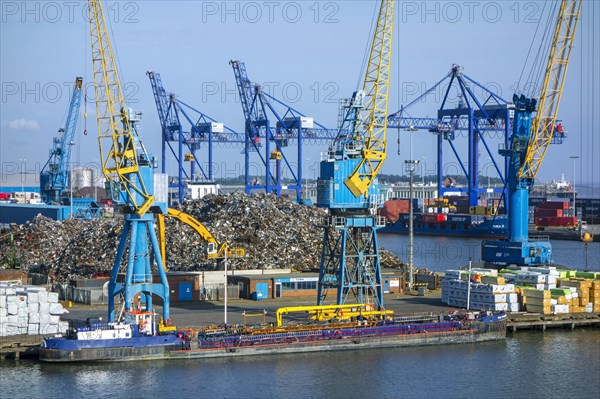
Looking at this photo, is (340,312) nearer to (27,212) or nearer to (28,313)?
(28,313)

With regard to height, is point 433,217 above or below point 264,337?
above

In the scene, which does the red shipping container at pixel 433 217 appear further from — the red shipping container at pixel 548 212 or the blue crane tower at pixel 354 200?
the blue crane tower at pixel 354 200

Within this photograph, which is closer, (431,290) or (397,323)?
(397,323)

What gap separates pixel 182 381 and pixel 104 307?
52.7ft

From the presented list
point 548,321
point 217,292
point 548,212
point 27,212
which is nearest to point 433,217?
point 548,212

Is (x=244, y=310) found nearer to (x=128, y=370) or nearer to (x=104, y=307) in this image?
(x=104, y=307)

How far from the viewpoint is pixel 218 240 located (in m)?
65.3

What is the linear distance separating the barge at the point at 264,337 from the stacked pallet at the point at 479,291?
103 inches

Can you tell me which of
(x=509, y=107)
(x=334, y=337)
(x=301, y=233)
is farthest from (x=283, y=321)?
(x=509, y=107)

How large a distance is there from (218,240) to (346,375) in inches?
1036

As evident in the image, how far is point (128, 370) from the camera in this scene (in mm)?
40469

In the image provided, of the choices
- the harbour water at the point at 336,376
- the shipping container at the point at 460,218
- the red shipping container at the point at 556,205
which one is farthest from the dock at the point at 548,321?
the red shipping container at the point at 556,205

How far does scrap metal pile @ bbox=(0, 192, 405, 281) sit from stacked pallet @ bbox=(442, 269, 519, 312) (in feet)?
37.1

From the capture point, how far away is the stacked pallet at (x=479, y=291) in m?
51.8
